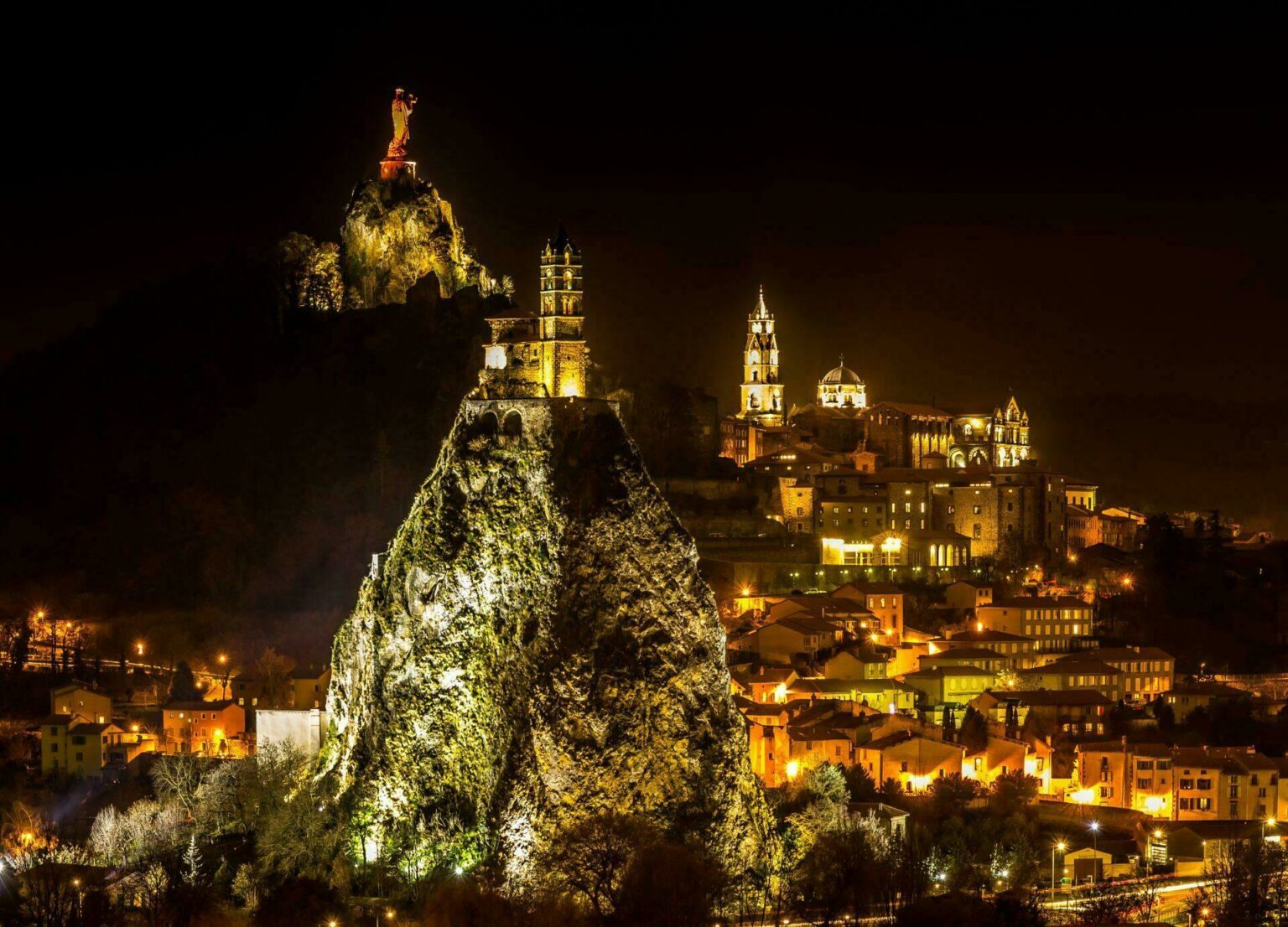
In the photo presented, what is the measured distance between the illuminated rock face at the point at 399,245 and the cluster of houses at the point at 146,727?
A: 25.8 metres

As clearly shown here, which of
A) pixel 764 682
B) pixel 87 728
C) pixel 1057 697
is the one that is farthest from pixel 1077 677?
pixel 87 728

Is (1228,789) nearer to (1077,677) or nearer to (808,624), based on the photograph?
(1077,677)

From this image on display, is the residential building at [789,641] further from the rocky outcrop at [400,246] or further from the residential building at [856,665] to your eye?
the rocky outcrop at [400,246]

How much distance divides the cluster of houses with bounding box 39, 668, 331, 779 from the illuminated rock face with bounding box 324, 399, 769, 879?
775 cm

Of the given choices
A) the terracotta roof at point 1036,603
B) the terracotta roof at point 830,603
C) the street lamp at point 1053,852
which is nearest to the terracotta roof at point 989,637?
the terracotta roof at point 1036,603

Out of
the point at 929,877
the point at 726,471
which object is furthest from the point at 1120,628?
the point at 929,877

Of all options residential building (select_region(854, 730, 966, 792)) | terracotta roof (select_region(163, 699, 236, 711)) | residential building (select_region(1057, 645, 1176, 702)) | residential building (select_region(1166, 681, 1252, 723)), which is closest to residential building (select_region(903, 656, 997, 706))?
residential building (select_region(1057, 645, 1176, 702))

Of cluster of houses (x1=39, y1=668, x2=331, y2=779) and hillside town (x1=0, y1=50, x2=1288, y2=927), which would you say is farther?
cluster of houses (x1=39, y1=668, x2=331, y2=779)

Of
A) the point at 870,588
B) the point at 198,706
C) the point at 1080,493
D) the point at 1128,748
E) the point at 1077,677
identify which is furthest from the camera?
the point at 1080,493

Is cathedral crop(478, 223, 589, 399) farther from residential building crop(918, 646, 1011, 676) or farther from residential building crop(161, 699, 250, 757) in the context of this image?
residential building crop(918, 646, 1011, 676)

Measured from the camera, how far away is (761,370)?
103 meters

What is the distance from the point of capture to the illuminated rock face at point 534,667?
161 feet

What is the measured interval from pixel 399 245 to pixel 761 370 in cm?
2124

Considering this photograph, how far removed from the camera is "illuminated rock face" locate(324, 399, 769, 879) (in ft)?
161
